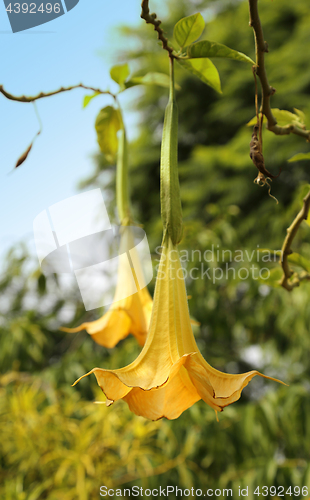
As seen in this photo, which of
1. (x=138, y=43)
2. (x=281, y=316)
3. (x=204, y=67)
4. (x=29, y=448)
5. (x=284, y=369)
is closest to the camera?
(x=204, y=67)

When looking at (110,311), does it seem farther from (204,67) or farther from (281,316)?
(281,316)

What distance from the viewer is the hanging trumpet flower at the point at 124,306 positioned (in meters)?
0.32

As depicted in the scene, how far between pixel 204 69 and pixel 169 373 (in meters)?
0.23

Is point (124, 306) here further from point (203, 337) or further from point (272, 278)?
point (203, 337)

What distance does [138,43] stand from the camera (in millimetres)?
2432

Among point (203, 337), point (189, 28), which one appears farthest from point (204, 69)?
point (203, 337)

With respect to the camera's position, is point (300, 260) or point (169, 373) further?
point (300, 260)

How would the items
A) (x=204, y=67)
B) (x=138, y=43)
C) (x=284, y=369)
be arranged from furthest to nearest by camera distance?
(x=138, y=43), (x=284, y=369), (x=204, y=67)

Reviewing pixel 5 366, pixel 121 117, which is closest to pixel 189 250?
pixel 5 366

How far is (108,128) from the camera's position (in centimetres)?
38

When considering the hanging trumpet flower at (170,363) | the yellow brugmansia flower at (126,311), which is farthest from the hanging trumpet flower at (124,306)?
the hanging trumpet flower at (170,363)

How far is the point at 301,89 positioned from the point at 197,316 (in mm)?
1171

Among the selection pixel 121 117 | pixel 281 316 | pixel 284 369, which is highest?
pixel 121 117

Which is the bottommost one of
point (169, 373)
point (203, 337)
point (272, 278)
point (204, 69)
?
point (203, 337)
